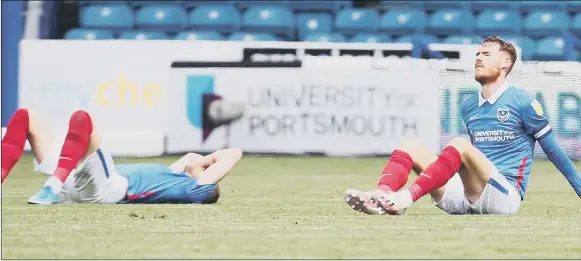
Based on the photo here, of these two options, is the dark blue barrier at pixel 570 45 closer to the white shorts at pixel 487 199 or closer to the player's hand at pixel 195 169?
the player's hand at pixel 195 169

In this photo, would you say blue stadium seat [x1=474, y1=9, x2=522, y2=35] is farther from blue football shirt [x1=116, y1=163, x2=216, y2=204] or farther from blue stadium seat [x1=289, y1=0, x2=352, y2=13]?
blue football shirt [x1=116, y1=163, x2=216, y2=204]

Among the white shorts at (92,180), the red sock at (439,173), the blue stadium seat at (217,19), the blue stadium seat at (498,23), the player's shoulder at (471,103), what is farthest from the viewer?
the blue stadium seat at (498,23)

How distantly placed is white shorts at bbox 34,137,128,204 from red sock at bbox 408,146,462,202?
2.28 m

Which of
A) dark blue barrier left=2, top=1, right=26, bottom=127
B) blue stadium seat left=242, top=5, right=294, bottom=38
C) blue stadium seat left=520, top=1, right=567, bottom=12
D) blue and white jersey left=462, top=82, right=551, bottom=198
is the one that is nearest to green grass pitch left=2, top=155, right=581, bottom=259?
blue and white jersey left=462, top=82, right=551, bottom=198

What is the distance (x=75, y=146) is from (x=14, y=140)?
391mm

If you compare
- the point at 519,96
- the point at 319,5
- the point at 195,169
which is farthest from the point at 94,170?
the point at 319,5

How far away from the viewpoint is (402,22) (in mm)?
18766

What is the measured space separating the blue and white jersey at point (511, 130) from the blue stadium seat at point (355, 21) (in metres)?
11.1

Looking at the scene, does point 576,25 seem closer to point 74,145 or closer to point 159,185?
point 159,185

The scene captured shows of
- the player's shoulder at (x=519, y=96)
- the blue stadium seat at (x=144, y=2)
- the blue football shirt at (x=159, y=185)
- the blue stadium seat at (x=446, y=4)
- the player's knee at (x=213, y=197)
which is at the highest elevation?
the blue stadium seat at (x=446, y=4)

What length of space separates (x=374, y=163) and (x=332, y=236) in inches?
332

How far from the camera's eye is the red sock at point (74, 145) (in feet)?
26.9

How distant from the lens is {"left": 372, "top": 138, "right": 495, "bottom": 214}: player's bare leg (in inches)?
288

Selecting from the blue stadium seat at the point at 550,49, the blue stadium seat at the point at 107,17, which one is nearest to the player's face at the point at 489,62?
the blue stadium seat at the point at 550,49
